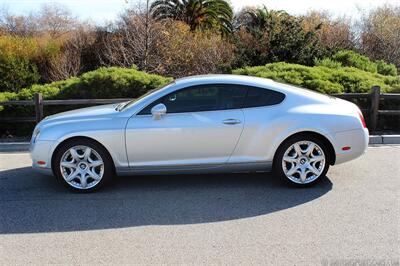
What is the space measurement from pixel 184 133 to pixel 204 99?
54cm

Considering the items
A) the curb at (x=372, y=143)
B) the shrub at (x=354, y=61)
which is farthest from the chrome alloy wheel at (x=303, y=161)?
the shrub at (x=354, y=61)

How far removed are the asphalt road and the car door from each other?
1.45ft

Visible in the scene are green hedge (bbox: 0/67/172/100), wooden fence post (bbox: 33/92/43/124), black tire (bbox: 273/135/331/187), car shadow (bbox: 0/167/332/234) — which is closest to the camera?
car shadow (bbox: 0/167/332/234)

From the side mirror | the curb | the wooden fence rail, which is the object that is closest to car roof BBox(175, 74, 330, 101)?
the side mirror

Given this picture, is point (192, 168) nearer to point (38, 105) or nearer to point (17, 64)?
point (38, 105)

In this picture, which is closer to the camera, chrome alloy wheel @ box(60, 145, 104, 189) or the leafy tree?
chrome alloy wheel @ box(60, 145, 104, 189)

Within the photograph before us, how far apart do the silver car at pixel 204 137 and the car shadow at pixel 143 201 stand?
265 mm

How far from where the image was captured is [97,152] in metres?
5.71

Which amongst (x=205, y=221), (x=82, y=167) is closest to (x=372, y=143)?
(x=205, y=221)

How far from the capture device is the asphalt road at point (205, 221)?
13.3 feet

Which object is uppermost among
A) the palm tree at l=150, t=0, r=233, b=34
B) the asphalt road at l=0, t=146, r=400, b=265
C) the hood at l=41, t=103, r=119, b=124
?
the palm tree at l=150, t=0, r=233, b=34

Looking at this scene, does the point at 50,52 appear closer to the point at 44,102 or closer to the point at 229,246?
the point at 44,102

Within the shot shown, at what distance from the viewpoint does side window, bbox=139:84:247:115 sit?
19.0 feet

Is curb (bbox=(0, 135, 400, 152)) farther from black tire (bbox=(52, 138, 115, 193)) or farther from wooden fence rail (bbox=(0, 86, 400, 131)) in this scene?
black tire (bbox=(52, 138, 115, 193))
